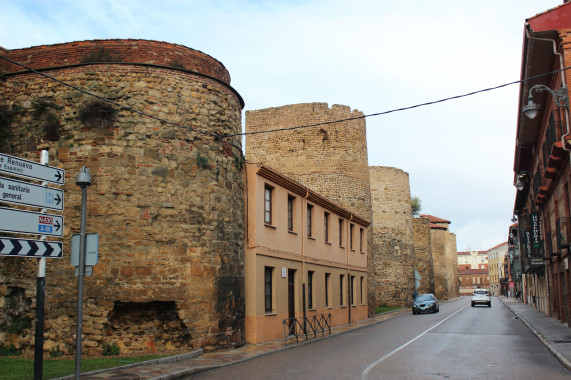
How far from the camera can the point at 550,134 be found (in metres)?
21.4

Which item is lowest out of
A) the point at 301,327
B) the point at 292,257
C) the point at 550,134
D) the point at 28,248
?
the point at 301,327

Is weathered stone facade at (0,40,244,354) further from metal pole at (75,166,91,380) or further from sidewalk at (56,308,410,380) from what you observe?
metal pole at (75,166,91,380)

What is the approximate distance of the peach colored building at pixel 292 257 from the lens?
1783 cm

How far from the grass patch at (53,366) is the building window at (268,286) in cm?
623

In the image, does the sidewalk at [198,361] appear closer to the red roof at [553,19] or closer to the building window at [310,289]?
the building window at [310,289]

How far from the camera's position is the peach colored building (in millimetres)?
17828

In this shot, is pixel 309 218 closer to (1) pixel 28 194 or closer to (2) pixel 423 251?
(1) pixel 28 194

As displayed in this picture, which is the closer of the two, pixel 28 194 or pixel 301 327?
pixel 28 194

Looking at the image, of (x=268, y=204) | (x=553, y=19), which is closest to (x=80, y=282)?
(x=268, y=204)

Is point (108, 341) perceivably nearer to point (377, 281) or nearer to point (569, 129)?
point (569, 129)

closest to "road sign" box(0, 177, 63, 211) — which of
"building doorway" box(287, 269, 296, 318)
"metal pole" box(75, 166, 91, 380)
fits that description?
"metal pole" box(75, 166, 91, 380)

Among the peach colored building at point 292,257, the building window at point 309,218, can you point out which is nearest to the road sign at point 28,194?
the peach colored building at point 292,257

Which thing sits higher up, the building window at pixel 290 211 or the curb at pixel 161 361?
the building window at pixel 290 211

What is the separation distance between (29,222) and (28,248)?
38cm
